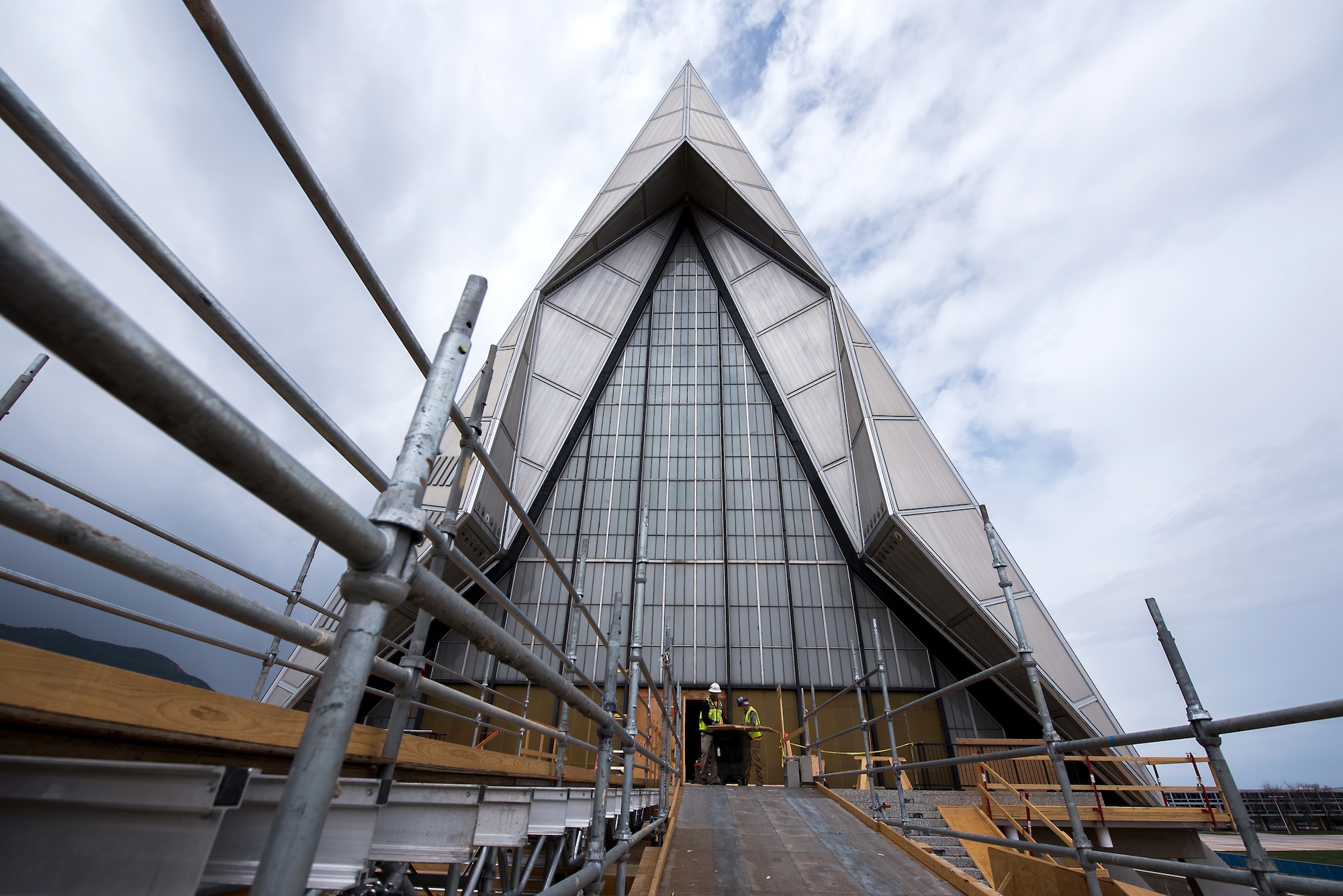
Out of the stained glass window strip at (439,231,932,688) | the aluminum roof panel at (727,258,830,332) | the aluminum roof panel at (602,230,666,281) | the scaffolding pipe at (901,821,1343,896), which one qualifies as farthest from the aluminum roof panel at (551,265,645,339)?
the scaffolding pipe at (901,821,1343,896)

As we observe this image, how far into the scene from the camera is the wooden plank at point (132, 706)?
1.12m

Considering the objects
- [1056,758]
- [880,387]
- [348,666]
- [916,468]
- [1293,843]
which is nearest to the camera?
[348,666]

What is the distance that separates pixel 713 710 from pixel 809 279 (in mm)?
13757

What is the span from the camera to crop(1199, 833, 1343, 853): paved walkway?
33.9 m

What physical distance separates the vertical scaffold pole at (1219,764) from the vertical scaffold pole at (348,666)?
9.25 feet

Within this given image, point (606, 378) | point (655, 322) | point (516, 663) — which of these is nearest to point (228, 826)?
point (516, 663)

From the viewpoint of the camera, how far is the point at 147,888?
1.06 meters

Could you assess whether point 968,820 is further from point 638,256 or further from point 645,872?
point 638,256

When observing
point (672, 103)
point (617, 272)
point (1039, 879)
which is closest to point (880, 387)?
point (617, 272)

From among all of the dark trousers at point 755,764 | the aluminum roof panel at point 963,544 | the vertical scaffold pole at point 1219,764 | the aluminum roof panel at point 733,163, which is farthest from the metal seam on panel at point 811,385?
the vertical scaffold pole at point 1219,764

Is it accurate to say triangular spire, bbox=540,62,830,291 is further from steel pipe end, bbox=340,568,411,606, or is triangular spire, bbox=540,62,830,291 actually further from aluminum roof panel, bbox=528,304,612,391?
steel pipe end, bbox=340,568,411,606

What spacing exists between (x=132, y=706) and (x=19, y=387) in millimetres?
3903

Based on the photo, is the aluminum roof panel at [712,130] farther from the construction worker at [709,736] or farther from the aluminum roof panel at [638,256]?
the construction worker at [709,736]

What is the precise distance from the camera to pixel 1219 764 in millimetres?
2607
